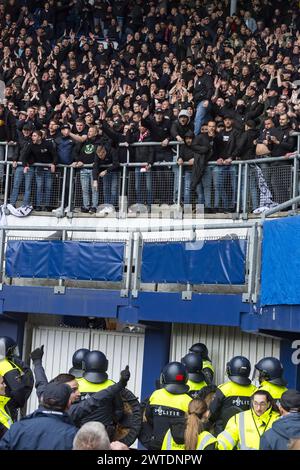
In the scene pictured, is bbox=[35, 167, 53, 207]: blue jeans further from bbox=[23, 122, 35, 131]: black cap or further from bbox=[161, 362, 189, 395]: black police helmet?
bbox=[161, 362, 189, 395]: black police helmet

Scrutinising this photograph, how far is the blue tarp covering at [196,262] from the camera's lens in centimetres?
1692

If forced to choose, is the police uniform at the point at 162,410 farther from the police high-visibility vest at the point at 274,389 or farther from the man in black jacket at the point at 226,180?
the man in black jacket at the point at 226,180

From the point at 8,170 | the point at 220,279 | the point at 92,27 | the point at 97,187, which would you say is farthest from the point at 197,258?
the point at 92,27

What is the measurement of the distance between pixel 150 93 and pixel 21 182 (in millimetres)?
3833

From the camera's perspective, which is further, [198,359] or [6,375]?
[198,359]

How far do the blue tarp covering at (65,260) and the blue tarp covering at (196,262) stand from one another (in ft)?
2.27

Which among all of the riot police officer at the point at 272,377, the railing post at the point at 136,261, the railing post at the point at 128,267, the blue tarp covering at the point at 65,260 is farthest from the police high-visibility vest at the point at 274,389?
the blue tarp covering at the point at 65,260

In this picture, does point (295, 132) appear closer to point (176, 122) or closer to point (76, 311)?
point (176, 122)

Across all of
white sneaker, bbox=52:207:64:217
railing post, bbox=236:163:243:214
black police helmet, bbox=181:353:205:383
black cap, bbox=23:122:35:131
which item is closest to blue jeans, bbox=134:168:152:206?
white sneaker, bbox=52:207:64:217

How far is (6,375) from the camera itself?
42.6 feet

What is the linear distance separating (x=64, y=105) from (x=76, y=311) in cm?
647

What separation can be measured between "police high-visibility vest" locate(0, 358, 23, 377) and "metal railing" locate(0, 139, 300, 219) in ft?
17.3

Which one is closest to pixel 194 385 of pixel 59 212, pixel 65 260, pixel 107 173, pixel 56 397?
pixel 65 260

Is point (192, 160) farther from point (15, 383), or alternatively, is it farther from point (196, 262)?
point (15, 383)
